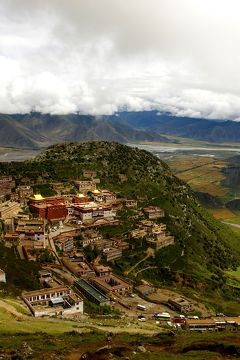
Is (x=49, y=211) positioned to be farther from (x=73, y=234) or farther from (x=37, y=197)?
(x=37, y=197)

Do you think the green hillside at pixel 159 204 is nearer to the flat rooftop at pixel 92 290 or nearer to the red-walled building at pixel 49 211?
the red-walled building at pixel 49 211

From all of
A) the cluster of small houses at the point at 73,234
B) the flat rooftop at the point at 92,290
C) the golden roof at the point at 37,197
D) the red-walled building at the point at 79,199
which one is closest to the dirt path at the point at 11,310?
the cluster of small houses at the point at 73,234

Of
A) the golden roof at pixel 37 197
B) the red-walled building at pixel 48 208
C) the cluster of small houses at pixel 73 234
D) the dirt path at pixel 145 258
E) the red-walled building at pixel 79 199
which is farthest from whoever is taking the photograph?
the red-walled building at pixel 79 199

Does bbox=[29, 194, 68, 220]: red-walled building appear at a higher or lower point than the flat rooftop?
higher

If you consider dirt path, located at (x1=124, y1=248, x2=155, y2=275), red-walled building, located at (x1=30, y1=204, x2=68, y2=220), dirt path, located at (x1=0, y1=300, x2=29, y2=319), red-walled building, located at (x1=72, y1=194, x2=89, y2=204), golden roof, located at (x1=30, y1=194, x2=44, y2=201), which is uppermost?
golden roof, located at (x1=30, y1=194, x2=44, y2=201)

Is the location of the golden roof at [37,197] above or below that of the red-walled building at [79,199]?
above

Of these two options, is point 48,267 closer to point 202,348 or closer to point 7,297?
point 7,297

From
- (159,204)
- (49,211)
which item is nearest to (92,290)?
(49,211)

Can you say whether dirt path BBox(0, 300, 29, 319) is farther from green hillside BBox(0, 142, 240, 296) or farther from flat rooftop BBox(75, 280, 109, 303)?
green hillside BBox(0, 142, 240, 296)

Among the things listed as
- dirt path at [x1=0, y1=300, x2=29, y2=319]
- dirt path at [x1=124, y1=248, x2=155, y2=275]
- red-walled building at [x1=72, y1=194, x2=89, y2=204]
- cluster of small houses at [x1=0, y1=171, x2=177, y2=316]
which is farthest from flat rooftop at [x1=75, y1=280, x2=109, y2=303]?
red-walled building at [x1=72, y1=194, x2=89, y2=204]
